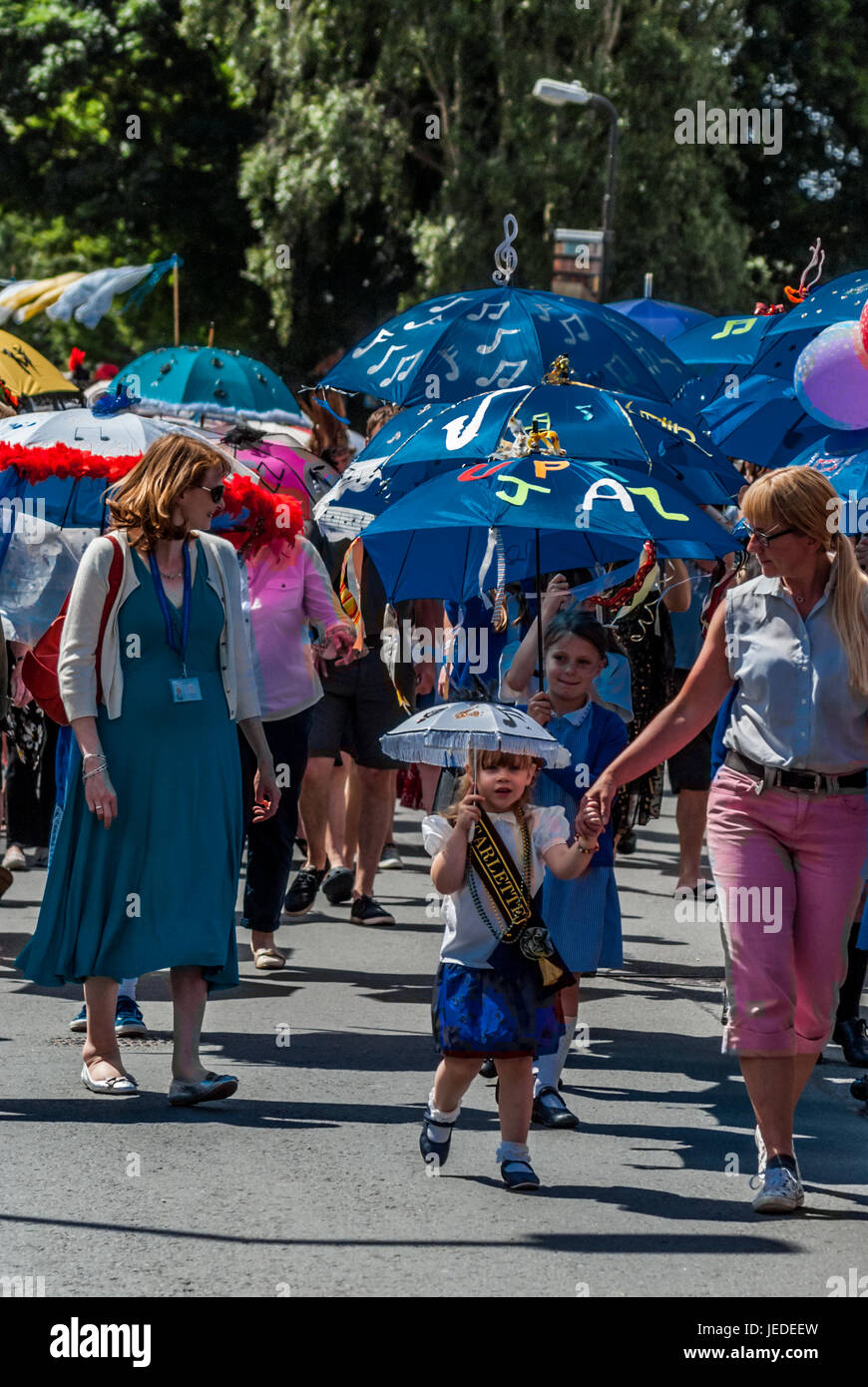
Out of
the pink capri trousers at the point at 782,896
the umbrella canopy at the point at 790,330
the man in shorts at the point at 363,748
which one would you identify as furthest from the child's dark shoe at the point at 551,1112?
the man in shorts at the point at 363,748

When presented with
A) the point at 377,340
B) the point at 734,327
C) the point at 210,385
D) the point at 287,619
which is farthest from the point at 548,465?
the point at 210,385

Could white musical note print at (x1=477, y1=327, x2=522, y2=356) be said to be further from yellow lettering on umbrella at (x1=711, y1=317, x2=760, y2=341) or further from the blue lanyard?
yellow lettering on umbrella at (x1=711, y1=317, x2=760, y2=341)

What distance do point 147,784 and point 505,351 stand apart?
2.10 metres

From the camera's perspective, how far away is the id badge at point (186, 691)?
6.16 meters

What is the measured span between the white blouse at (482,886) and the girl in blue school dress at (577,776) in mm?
727

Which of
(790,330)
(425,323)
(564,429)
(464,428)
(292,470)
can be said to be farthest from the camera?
(292,470)

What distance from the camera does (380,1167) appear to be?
5.48 meters

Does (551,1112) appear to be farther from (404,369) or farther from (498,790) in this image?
(404,369)

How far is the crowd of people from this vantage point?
17.1ft

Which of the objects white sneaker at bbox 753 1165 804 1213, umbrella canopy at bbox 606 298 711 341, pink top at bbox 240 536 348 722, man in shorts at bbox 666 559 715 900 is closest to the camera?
white sneaker at bbox 753 1165 804 1213

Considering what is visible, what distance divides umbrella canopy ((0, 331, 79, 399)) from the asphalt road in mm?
4881

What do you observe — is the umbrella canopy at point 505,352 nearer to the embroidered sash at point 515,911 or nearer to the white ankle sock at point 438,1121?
the embroidered sash at point 515,911

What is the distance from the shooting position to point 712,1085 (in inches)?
261

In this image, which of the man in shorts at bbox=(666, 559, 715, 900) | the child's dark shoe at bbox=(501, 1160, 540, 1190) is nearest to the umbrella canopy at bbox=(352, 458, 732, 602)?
the child's dark shoe at bbox=(501, 1160, 540, 1190)
